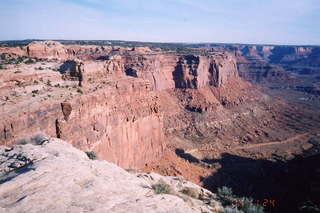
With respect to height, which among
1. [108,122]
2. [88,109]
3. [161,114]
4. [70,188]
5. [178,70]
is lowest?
[161,114]

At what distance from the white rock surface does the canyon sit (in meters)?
6.27

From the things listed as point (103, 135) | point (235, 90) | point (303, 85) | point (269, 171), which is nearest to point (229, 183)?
point (269, 171)

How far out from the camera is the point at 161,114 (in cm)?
3378

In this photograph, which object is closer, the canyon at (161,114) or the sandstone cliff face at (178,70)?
the canyon at (161,114)

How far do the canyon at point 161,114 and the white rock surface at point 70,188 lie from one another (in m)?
6.27

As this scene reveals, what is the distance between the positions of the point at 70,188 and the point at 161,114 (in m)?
25.0

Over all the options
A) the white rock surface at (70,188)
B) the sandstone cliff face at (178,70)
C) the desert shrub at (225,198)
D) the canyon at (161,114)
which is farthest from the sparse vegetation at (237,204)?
the sandstone cliff face at (178,70)

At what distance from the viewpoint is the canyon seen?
2094 cm

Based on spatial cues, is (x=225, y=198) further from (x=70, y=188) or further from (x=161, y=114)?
(x=161, y=114)

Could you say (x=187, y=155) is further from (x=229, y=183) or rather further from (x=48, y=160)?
(x=48, y=160)

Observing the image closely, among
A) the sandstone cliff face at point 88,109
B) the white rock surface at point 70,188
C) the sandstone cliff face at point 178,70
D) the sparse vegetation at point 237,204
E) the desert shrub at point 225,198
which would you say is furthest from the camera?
the sandstone cliff face at point 178,70

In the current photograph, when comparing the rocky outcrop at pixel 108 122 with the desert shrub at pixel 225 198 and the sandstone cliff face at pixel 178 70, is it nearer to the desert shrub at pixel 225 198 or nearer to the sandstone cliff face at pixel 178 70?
the desert shrub at pixel 225 198

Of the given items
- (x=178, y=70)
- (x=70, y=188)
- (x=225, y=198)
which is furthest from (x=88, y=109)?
(x=178, y=70)

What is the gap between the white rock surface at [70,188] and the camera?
813cm
